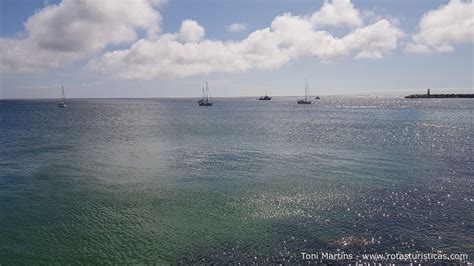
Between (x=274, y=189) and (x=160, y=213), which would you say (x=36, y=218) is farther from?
(x=274, y=189)

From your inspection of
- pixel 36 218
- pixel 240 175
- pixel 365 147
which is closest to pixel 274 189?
pixel 240 175

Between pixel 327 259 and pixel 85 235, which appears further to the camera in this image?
pixel 85 235

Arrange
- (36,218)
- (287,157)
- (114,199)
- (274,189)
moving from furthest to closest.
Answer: (287,157), (274,189), (114,199), (36,218)

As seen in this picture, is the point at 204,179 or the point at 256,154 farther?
the point at 256,154

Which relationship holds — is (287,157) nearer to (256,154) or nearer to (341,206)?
(256,154)

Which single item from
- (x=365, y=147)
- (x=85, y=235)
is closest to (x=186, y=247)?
(x=85, y=235)

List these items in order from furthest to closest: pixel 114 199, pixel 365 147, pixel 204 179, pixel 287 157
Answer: pixel 365 147
pixel 287 157
pixel 204 179
pixel 114 199

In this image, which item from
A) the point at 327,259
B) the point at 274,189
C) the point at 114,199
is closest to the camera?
the point at 327,259

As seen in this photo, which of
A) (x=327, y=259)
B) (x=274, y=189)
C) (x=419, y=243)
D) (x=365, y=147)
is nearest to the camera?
(x=327, y=259)

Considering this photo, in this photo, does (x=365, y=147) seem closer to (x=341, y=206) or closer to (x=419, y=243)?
(x=341, y=206)
